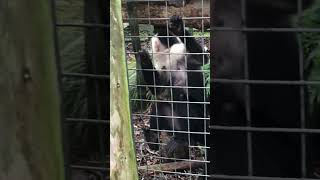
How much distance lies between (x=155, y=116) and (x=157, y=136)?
0.37 ft

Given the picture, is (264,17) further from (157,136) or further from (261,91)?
(157,136)

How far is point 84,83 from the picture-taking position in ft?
2.10

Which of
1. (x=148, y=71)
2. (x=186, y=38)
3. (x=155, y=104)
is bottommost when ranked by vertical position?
(x=155, y=104)

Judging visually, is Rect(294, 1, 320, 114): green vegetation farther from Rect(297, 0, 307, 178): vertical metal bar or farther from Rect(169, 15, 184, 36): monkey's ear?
Rect(169, 15, 184, 36): monkey's ear

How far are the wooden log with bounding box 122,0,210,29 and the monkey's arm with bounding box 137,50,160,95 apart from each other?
135 millimetres

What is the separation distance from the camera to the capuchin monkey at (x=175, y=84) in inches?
61.0

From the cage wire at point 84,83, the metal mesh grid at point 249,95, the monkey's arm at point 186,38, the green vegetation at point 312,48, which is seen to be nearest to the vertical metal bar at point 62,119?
the cage wire at point 84,83

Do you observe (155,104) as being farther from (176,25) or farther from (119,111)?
(119,111)

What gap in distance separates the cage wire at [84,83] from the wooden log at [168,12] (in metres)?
0.78

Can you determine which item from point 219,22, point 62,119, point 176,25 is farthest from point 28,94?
point 176,25

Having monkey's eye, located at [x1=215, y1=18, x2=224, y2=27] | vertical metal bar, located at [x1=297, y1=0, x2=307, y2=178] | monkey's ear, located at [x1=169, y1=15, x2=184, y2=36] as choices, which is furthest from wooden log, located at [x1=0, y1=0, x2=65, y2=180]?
monkey's ear, located at [x1=169, y1=15, x2=184, y2=36]

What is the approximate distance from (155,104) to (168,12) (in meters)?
0.38

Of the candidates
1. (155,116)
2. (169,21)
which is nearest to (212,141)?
(169,21)

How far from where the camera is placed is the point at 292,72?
29.1 inches
